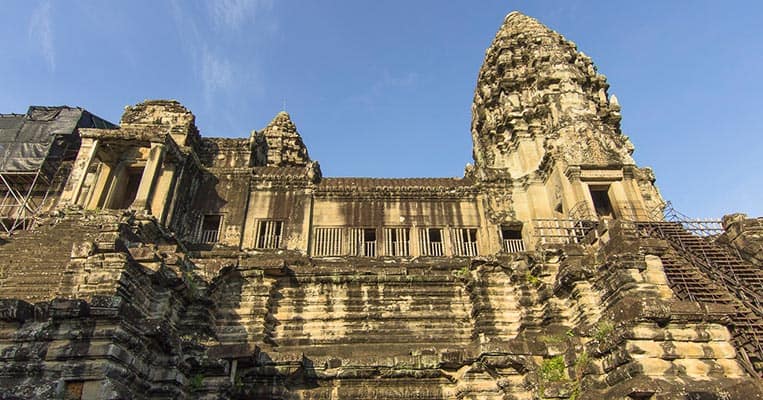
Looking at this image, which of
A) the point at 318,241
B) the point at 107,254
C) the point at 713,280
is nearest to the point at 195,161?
the point at 318,241

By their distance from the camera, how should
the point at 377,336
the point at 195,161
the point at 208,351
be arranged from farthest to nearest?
the point at 195,161 → the point at 377,336 → the point at 208,351

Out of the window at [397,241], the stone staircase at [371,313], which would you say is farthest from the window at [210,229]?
the window at [397,241]

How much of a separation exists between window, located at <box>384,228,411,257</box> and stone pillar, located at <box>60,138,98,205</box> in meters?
11.9

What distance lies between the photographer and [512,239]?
18203mm

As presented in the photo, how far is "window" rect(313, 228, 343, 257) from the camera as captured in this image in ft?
57.8

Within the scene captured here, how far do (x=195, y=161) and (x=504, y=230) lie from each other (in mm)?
13425

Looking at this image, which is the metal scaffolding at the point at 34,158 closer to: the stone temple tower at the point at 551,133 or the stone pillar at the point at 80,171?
the stone pillar at the point at 80,171

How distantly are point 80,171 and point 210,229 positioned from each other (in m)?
5.29

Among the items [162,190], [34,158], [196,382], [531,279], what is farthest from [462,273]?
[34,158]

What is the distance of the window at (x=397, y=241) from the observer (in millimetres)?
17797

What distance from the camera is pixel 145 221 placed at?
15.3 m

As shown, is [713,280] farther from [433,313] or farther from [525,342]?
[433,313]

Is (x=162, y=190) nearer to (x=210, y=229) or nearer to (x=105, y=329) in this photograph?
(x=210, y=229)

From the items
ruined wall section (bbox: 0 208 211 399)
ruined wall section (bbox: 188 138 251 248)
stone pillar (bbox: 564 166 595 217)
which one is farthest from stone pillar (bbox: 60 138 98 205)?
stone pillar (bbox: 564 166 595 217)
